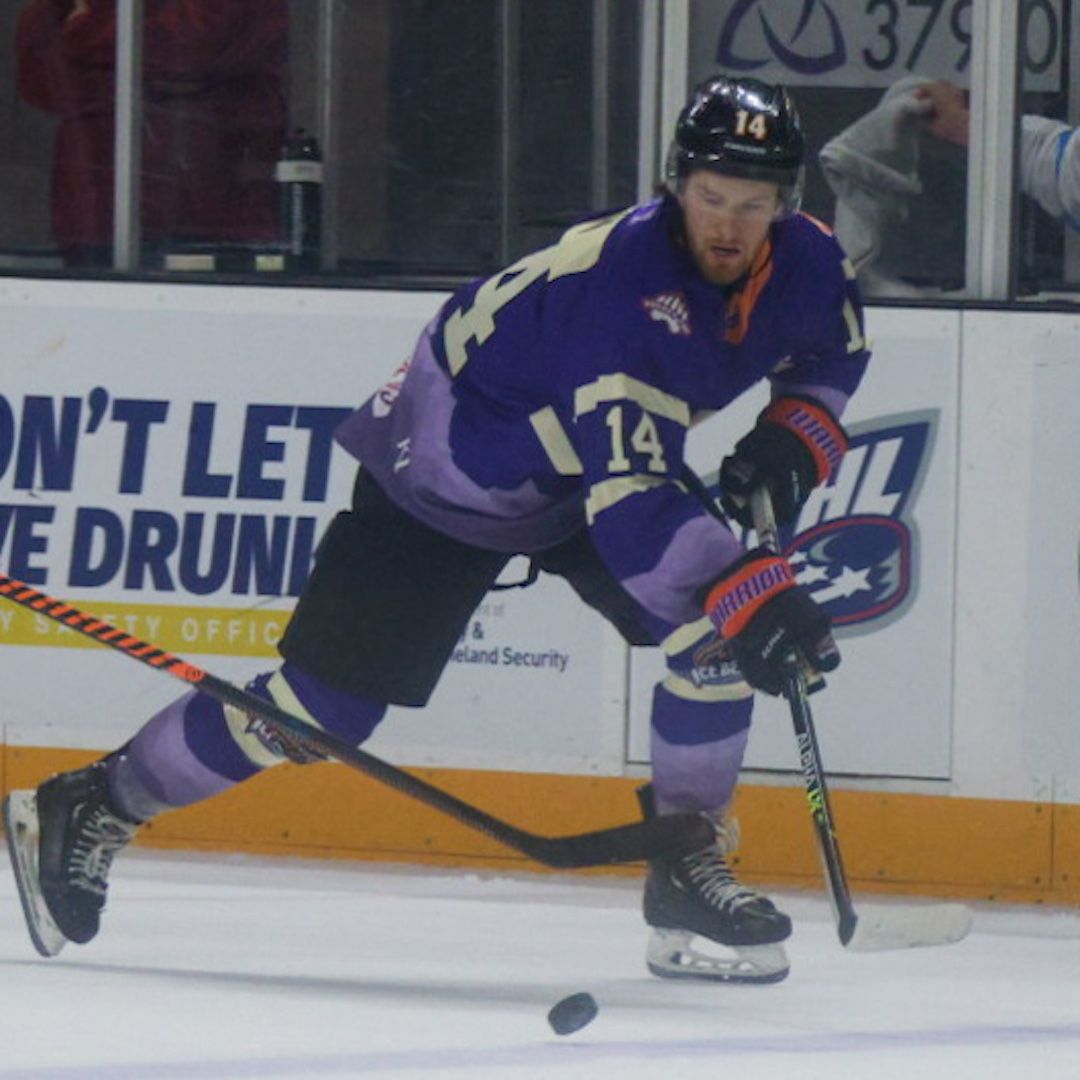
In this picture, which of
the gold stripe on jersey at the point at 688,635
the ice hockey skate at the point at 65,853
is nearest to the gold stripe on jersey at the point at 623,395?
the gold stripe on jersey at the point at 688,635

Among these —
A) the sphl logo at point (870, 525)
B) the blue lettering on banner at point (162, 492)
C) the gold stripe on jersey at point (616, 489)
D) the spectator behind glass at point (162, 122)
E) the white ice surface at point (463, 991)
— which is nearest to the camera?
the white ice surface at point (463, 991)

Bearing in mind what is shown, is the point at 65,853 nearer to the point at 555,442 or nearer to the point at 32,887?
the point at 32,887

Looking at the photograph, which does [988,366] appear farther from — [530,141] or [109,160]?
[109,160]

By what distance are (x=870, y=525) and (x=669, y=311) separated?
1327 millimetres

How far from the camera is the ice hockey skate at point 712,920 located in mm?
3684

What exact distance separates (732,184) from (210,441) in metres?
1.67

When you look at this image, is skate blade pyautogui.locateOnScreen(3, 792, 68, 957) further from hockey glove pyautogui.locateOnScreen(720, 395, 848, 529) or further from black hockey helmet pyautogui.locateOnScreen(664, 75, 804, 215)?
black hockey helmet pyautogui.locateOnScreen(664, 75, 804, 215)

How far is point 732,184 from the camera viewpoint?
345cm

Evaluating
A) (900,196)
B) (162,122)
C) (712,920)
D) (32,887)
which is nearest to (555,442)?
(712,920)

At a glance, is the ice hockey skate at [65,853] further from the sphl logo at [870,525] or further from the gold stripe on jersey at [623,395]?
the sphl logo at [870,525]

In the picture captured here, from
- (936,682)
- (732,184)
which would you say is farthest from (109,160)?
(732,184)

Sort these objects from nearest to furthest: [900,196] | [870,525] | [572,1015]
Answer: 1. [572,1015]
2. [870,525]
3. [900,196]

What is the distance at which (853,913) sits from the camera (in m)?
3.52

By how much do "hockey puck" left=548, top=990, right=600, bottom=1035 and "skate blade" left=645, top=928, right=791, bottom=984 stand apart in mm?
502
